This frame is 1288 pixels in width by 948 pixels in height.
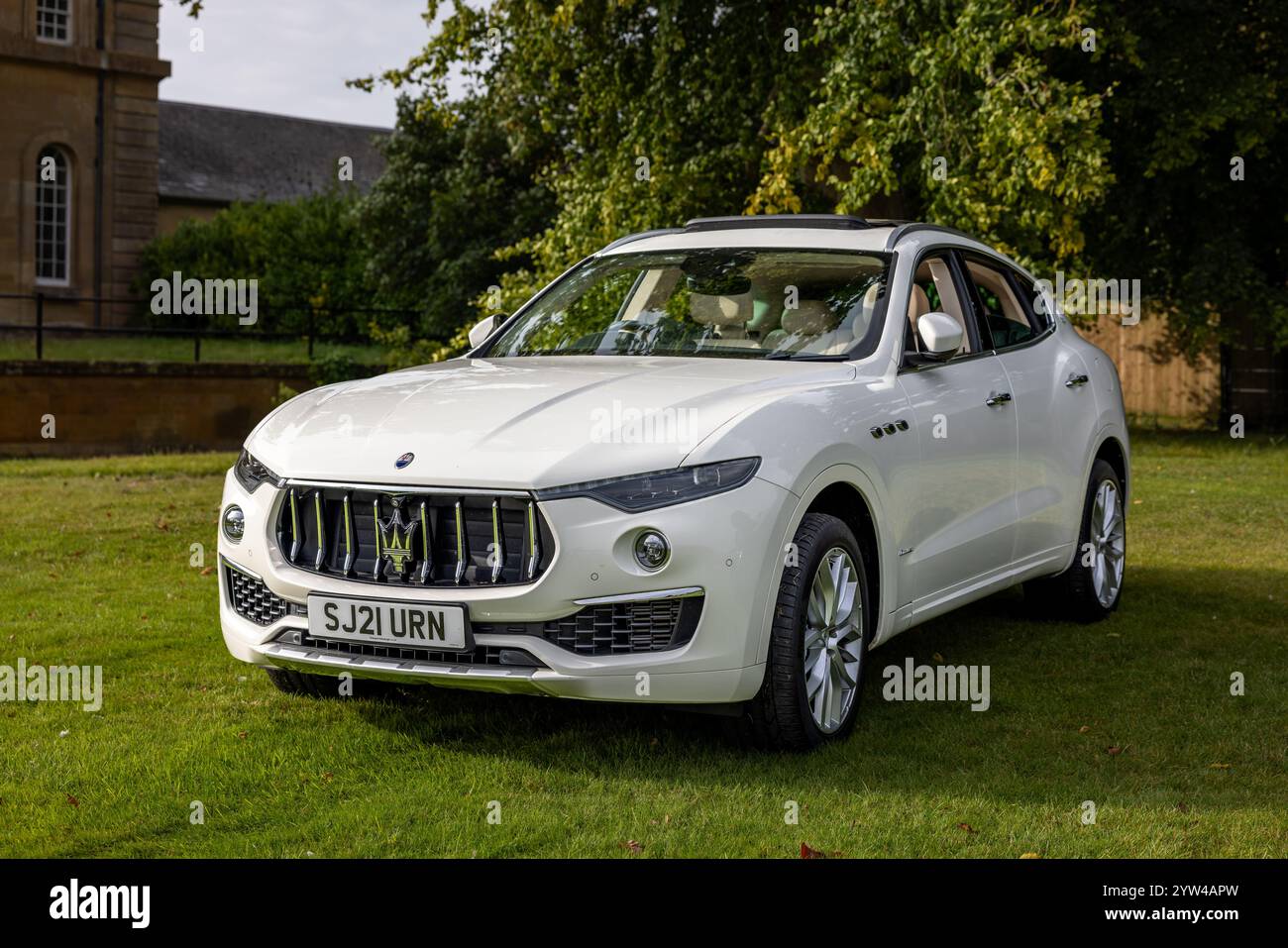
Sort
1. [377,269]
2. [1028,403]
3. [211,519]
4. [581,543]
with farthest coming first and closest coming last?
[377,269], [211,519], [1028,403], [581,543]

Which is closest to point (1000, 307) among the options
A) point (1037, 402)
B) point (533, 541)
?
point (1037, 402)

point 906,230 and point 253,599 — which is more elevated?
point 906,230

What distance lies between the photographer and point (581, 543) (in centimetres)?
464

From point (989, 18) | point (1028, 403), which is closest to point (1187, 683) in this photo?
point (1028, 403)

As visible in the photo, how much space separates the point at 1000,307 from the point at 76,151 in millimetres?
29909

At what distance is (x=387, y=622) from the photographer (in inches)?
189

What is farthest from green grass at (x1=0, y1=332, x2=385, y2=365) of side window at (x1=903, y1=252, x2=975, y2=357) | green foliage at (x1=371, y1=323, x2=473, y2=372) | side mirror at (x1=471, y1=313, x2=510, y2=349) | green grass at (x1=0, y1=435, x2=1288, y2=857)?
side window at (x1=903, y1=252, x2=975, y2=357)

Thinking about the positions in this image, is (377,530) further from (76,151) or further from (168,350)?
(76,151)

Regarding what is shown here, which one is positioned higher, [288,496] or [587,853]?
[288,496]

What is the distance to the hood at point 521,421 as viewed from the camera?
4738mm
